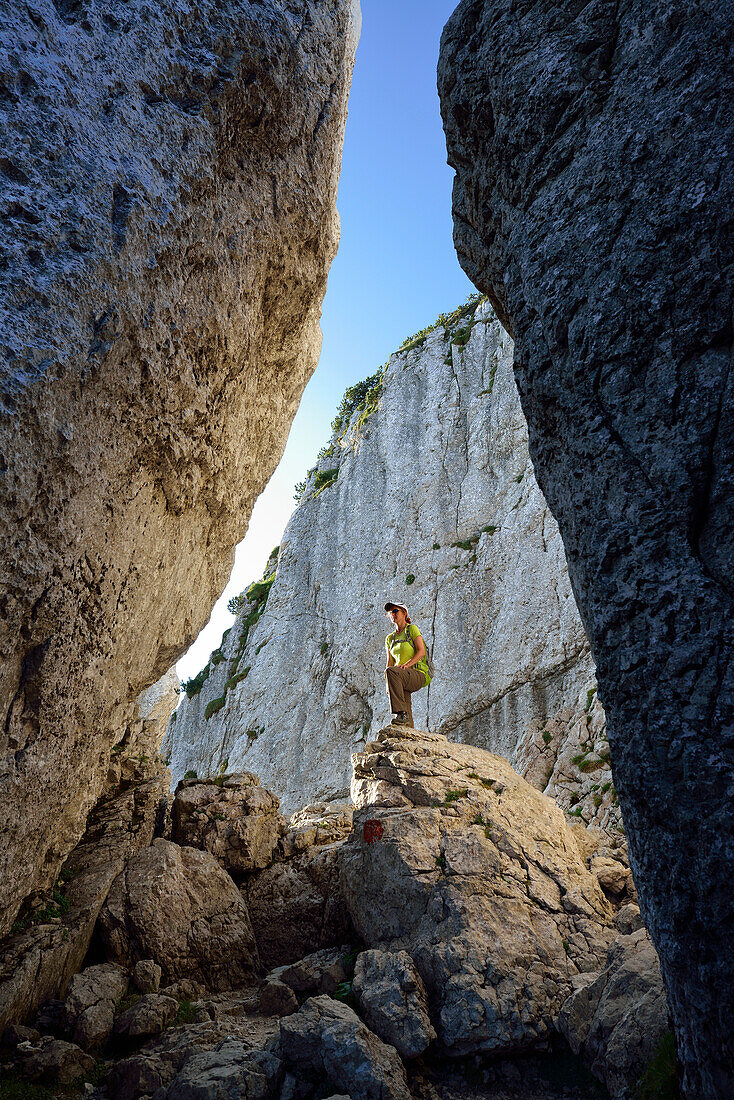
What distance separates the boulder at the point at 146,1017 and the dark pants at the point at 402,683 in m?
7.38

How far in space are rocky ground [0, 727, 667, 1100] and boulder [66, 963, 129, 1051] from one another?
27mm

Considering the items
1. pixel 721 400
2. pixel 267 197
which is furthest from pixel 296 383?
pixel 721 400

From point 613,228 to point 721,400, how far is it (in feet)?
7.21

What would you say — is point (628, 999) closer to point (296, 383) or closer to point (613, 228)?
point (613, 228)

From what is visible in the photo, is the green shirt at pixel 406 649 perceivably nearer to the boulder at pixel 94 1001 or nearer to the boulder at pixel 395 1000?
the boulder at pixel 395 1000

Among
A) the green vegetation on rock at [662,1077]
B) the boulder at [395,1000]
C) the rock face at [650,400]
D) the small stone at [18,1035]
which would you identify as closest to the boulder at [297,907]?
the boulder at [395,1000]

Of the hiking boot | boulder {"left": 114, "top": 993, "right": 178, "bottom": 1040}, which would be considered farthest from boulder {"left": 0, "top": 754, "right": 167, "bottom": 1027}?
the hiking boot

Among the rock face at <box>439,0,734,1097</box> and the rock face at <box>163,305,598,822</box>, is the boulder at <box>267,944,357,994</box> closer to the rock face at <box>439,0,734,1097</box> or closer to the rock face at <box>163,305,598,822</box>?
the rock face at <box>439,0,734,1097</box>

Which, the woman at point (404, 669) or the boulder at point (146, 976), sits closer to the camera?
the boulder at point (146, 976)

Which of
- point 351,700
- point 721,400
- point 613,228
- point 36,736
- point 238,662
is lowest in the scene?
point 36,736

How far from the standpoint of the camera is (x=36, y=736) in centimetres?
836

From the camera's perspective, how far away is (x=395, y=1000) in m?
8.20

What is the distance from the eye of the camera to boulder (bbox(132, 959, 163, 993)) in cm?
963

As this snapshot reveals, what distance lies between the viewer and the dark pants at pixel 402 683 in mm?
14883
